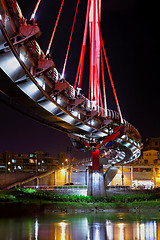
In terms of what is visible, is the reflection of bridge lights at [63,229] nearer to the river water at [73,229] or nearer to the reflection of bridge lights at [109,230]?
the river water at [73,229]

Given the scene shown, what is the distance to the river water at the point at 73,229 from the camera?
17172 mm

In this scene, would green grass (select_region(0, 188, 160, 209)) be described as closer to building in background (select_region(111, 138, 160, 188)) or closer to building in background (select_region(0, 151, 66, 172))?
building in background (select_region(111, 138, 160, 188))

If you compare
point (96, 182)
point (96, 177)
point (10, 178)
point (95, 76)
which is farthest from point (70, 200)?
point (10, 178)

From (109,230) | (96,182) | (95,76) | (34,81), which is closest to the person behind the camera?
(34,81)

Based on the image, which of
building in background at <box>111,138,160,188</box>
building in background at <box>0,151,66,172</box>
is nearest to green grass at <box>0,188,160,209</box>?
building in background at <box>111,138,160,188</box>

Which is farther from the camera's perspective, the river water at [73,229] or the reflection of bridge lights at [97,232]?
the reflection of bridge lights at [97,232]

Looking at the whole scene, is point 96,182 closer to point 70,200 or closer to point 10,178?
point 70,200

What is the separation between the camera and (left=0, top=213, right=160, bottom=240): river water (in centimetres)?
1717

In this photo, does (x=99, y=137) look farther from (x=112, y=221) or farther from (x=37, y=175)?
(x=37, y=175)

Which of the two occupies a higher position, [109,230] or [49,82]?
[49,82]

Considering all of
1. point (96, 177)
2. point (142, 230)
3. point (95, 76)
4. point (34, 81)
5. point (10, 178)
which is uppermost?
point (95, 76)

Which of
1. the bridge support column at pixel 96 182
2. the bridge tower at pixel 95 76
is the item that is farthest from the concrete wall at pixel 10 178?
the bridge tower at pixel 95 76

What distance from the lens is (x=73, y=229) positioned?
65.1ft

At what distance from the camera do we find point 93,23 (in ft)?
144
